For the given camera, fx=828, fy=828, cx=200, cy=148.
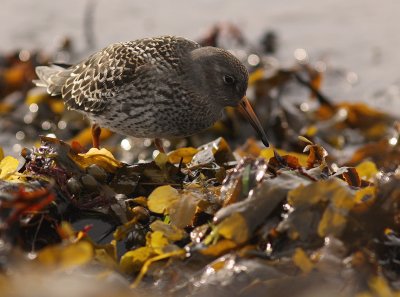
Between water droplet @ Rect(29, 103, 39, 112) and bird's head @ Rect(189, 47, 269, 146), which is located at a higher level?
bird's head @ Rect(189, 47, 269, 146)

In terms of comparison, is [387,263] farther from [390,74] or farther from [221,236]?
[390,74]

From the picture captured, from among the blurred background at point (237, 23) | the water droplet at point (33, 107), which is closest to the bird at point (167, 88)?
the water droplet at point (33, 107)

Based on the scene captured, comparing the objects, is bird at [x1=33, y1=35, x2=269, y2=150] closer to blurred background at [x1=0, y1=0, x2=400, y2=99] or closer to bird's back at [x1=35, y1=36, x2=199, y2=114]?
bird's back at [x1=35, y1=36, x2=199, y2=114]

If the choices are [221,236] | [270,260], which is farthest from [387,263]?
[221,236]

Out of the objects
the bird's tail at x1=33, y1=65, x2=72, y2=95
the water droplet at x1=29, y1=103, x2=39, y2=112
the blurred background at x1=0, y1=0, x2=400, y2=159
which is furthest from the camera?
the blurred background at x1=0, y1=0, x2=400, y2=159

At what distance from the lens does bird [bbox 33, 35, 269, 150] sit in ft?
15.5

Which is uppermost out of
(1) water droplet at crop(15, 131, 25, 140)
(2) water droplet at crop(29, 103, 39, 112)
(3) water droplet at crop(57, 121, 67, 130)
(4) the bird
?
(4) the bird

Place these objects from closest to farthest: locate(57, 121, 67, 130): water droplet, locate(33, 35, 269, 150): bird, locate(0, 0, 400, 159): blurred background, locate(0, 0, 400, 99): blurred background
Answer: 1. locate(33, 35, 269, 150): bird
2. locate(57, 121, 67, 130): water droplet
3. locate(0, 0, 400, 159): blurred background
4. locate(0, 0, 400, 99): blurred background

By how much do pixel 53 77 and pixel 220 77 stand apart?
1.44 m

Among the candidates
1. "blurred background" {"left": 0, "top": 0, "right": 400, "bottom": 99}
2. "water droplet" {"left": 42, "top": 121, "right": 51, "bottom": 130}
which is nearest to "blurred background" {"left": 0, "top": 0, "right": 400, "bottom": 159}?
"blurred background" {"left": 0, "top": 0, "right": 400, "bottom": 99}

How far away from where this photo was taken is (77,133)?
686 cm

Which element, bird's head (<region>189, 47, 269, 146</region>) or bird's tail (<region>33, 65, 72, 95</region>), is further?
bird's tail (<region>33, 65, 72, 95</region>)

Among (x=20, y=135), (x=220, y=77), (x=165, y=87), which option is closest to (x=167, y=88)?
(x=165, y=87)

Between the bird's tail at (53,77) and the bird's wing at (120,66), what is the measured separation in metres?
0.29
